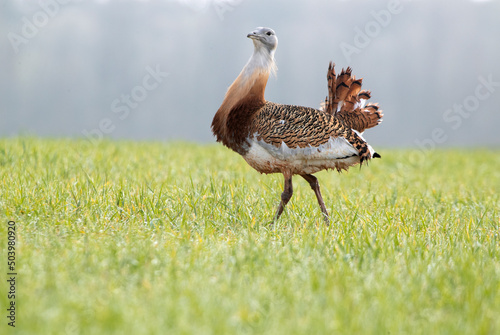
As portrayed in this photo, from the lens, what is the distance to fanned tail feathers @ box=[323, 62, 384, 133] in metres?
4.94

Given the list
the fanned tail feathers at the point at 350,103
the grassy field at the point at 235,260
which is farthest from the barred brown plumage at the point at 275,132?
the grassy field at the point at 235,260

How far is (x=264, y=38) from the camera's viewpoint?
4621 mm

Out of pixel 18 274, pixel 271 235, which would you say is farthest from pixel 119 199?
pixel 18 274

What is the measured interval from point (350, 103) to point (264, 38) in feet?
3.52

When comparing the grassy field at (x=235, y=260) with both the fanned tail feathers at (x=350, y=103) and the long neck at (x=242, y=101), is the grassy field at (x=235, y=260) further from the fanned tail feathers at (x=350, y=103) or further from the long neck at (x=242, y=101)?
the fanned tail feathers at (x=350, y=103)

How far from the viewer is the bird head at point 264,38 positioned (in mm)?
4602

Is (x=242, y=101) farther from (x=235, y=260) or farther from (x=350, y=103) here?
(x=235, y=260)

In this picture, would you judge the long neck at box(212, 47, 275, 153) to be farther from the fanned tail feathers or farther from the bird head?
the fanned tail feathers

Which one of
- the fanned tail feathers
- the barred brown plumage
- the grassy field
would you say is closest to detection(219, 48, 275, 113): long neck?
the barred brown plumage

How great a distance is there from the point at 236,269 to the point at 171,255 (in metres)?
0.43

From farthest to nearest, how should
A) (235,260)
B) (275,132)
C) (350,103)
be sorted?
(350,103)
(275,132)
(235,260)

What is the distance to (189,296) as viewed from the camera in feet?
8.60

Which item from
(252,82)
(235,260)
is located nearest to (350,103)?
(252,82)

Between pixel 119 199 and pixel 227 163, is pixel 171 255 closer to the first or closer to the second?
pixel 119 199
